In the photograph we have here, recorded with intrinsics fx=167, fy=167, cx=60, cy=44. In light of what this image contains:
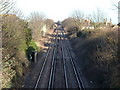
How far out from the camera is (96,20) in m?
39.6

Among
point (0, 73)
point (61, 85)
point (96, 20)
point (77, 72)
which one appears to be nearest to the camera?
point (0, 73)

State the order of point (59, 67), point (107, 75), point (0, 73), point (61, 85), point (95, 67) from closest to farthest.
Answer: point (0, 73) → point (107, 75) → point (61, 85) → point (95, 67) → point (59, 67)

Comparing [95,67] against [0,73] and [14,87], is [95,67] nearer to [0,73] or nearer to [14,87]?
[14,87]

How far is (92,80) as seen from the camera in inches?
599

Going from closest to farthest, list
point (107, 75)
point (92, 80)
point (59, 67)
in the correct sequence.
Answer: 1. point (107, 75)
2. point (92, 80)
3. point (59, 67)

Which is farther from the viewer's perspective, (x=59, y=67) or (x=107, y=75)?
(x=59, y=67)

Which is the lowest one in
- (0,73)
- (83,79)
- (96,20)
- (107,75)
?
(83,79)

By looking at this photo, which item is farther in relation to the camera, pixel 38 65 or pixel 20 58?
pixel 38 65

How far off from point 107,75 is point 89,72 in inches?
141

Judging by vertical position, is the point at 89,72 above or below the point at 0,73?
below

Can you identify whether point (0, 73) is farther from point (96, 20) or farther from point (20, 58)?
point (96, 20)

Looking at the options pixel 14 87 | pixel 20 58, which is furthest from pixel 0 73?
pixel 20 58

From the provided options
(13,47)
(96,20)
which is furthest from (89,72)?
(96,20)

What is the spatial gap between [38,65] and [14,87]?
23.8ft
